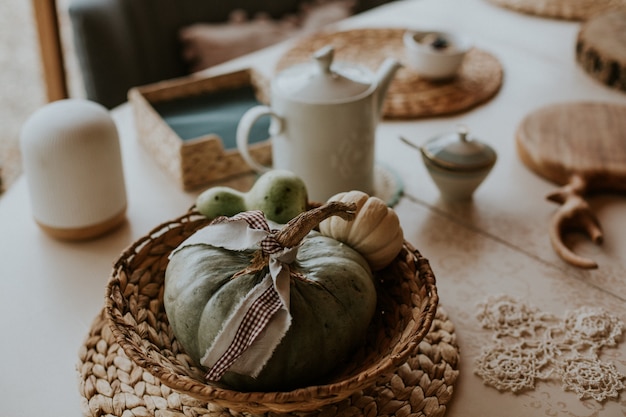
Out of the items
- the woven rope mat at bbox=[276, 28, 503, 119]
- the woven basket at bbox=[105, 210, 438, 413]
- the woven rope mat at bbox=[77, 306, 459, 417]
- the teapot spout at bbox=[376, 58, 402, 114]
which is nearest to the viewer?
the woven basket at bbox=[105, 210, 438, 413]

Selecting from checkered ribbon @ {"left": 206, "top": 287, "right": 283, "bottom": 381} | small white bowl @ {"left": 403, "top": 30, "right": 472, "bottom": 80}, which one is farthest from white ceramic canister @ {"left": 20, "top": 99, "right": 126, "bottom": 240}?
small white bowl @ {"left": 403, "top": 30, "right": 472, "bottom": 80}

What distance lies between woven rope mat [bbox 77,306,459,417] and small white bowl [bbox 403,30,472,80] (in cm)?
74

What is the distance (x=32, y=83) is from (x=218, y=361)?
9.26 feet

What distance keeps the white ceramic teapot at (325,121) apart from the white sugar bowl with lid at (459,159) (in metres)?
0.09

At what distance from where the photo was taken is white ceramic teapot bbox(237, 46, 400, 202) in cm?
97

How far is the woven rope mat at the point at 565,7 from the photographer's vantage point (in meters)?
1.80

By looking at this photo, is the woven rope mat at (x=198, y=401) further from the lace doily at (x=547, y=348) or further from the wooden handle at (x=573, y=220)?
the wooden handle at (x=573, y=220)

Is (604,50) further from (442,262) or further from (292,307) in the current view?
(292,307)

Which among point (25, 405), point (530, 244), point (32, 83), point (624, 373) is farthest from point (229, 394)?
point (32, 83)

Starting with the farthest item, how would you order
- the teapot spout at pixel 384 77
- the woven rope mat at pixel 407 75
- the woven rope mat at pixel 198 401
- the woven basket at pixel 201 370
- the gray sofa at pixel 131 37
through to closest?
the gray sofa at pixel 131 37 → the woven rope mat at pixel 407 75 → the teapot spout at pixel 384 77 → the woven rope mat at pixel 198 401 → the woven basket at pixel 201 370

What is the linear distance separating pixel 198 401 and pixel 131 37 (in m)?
1.44

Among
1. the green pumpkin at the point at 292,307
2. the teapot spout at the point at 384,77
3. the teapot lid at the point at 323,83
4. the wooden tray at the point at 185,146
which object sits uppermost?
the teapot lid at the point at 323,83

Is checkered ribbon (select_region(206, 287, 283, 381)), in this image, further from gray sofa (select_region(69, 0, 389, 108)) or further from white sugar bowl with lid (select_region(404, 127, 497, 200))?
gray sofa (select_region(69, 0, 389, 108))

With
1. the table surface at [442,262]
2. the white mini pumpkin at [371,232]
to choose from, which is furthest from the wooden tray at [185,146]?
the white mini pumpkin at [371,232]
